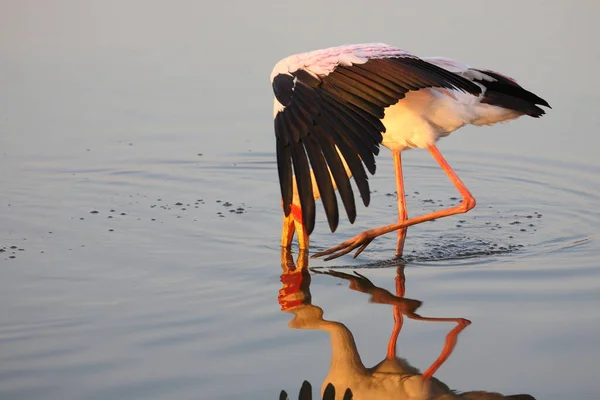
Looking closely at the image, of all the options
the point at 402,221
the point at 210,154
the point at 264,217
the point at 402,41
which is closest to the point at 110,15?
the point at 402,41

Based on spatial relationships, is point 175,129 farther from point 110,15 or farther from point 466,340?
point 466,340

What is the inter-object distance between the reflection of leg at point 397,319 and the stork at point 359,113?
0.40 meters

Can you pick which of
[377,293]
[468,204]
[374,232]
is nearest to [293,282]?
[377,293]

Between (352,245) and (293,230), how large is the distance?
591 mm

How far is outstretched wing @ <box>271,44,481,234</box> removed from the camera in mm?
5695

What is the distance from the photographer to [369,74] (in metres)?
6.65

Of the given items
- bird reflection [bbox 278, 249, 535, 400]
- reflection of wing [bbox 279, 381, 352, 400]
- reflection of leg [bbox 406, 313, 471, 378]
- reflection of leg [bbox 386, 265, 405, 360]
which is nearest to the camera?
reflection of wing [bbox 279, 381, 352, 400]

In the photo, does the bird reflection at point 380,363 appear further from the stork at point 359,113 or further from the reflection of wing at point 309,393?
the stork at point 359,113

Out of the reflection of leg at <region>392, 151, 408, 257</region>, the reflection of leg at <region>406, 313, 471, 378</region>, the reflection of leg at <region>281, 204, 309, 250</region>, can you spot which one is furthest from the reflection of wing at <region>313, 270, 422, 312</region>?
the reflection of leg at <region>392, 151, 408, 257</region>

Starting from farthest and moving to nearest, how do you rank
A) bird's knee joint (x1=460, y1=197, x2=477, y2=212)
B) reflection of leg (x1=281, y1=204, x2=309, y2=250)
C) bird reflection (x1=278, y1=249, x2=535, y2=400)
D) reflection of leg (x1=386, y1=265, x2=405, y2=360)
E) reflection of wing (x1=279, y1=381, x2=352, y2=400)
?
bird's knee joint (x1=460, y1=197, x2=477, y2=212)
reflection of leg (x1=281, y1=204, x2=309, y2=250)
reflection of leg (x1=386, y1=265, x2=405, y2=360)
bird reflection (x1=278, y1=249, x2=535, y2=400)
reflection of wing (x1=279, y1=381, x2=352, y2=400)

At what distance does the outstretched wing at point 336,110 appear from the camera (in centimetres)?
570

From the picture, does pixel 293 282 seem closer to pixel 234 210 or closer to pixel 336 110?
pixel 336 110

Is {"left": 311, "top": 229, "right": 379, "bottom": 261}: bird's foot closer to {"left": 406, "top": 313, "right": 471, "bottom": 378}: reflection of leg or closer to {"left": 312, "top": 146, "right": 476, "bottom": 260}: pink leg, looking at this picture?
{"left": 312, "top": 146, "right": 476, "bottom": 260}: pink leg

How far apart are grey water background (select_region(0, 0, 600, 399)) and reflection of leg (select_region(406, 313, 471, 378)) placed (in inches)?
2.3
